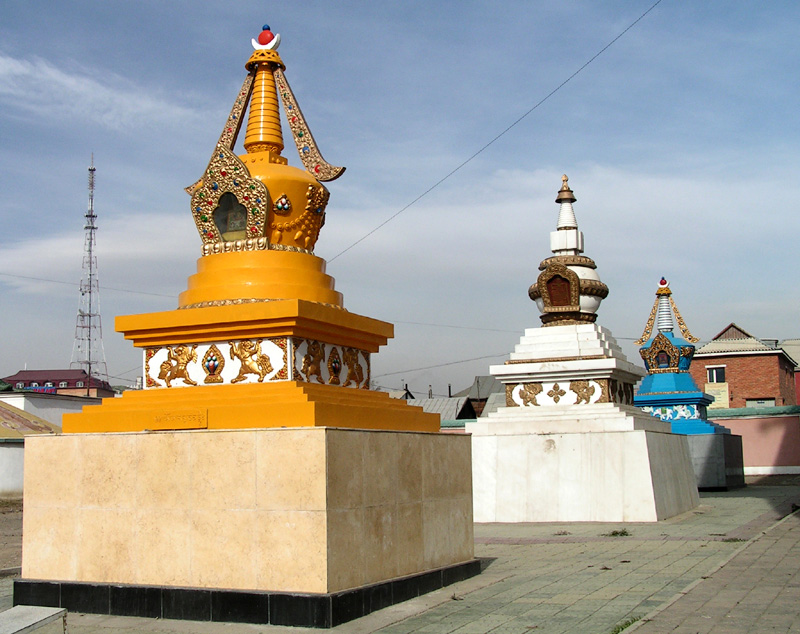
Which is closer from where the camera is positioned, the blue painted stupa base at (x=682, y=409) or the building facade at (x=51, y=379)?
the blue painted stupa base at (x=682, y=409)

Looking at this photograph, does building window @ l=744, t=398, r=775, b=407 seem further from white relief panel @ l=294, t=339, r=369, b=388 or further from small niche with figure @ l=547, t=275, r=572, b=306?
white relief panel @ l=294, t=339, r=369, b=388

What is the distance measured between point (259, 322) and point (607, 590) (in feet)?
12.4

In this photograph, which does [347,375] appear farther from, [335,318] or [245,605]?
[245,605]

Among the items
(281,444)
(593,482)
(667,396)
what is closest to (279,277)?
(281,444)

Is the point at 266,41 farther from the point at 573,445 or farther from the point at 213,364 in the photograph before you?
the point at 573,445

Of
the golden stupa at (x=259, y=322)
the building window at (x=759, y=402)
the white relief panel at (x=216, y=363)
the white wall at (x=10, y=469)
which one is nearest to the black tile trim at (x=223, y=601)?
the golden stupa at (x=259, y=322)

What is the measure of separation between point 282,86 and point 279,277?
2210mm

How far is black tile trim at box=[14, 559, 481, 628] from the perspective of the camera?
22.2ft

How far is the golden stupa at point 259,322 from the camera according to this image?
7.76 m

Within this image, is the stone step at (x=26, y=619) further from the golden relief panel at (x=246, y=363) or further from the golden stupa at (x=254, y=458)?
the golden relief panel at (x=246, y=363)

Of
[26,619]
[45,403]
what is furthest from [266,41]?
[45,403]

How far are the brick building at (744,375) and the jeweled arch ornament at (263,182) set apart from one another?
39150mm

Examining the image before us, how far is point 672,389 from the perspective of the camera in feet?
83.1

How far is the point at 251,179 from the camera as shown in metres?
8.61
